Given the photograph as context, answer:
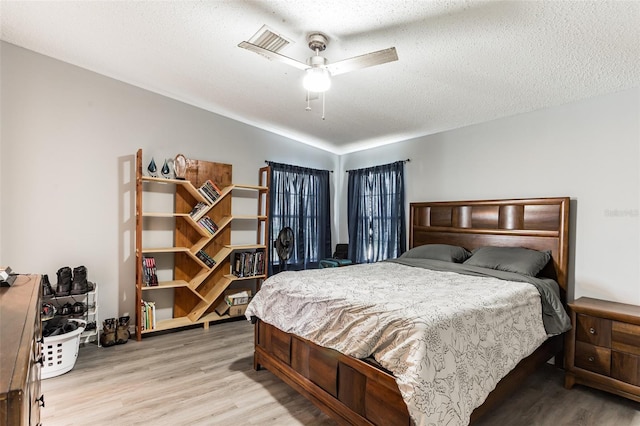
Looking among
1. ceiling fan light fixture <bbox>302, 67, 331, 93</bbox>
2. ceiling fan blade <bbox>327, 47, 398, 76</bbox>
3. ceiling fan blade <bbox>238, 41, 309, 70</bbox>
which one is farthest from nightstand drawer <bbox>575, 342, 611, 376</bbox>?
ceiling fan blade <bbox>238, 41, 309, 70</bbox>

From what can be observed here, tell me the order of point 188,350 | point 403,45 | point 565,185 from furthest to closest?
point 188,350 < point 565,185 < point 403,45

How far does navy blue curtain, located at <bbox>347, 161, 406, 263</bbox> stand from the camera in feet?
14.6

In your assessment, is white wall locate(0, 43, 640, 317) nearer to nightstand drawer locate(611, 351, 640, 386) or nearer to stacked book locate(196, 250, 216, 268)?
nightstand drawer locate(611, 351, 640, 386)

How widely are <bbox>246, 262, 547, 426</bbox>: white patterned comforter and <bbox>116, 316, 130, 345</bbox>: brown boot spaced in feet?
5.10

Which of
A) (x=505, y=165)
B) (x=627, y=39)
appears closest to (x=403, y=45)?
(x=627, y=39)

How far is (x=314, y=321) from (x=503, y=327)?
119 centimetres

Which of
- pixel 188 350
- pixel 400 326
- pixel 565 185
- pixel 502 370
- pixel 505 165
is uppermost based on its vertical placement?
pixel 505 165

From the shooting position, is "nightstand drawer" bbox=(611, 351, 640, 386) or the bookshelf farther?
the bookshelf

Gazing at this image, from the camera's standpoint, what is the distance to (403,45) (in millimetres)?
2318

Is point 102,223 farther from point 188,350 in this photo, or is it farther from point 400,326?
point 400,326

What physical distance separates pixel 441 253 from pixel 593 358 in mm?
1479

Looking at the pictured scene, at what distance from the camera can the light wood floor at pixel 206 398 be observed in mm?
2123

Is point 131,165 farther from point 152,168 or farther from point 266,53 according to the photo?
point 266,53

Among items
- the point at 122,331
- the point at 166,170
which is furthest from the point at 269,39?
the point at 122,331
